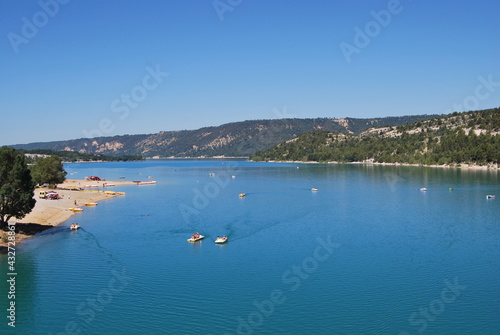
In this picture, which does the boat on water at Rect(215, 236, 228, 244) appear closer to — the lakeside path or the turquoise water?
the turquoise water

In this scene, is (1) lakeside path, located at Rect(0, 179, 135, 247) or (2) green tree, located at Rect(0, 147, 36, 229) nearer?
(2) green tree, located at Rect(0, 147, 36, 229)

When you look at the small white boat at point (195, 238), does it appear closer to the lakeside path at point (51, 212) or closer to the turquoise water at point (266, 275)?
the turquoise water at point (266, 275)

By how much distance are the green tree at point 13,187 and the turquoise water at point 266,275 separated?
405cm

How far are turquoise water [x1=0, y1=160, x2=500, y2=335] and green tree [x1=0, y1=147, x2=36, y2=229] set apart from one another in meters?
4.05

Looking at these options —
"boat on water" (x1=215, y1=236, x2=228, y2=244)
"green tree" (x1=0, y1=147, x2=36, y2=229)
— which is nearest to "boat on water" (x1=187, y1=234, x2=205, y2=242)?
"boat on water" (x1=215, y1=236, x2=228, y2=244)

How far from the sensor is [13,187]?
145ft

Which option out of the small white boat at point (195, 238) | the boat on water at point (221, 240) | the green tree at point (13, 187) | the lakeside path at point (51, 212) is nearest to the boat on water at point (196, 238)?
the small white boat at point (195, 238)

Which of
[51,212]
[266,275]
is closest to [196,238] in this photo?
[266,275]

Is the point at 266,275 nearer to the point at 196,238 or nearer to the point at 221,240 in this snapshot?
the point at 221,240

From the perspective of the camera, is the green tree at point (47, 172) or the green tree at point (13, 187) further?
the green tree at point (47, 172)

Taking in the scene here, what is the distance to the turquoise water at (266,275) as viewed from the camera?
26641 mm

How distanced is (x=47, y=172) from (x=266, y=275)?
7757cm

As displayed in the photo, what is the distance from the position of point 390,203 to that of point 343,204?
8.33 m

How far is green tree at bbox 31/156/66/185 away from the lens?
95.4 meters
